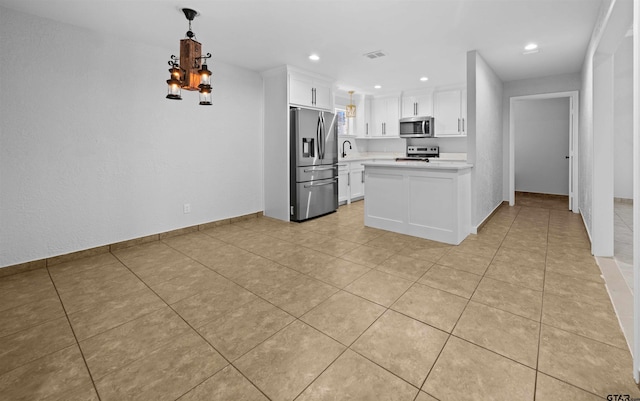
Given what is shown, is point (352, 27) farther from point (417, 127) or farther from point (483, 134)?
point (417, 127)

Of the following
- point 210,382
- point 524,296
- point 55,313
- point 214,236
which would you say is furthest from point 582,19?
point 55,313

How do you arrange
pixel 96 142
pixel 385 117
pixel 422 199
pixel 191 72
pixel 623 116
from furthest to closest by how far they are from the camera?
pixel 385 117
pixel 623 116
pixel 422 199
pixel 96 142
pixel 191 72

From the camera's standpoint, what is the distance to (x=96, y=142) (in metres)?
3.43

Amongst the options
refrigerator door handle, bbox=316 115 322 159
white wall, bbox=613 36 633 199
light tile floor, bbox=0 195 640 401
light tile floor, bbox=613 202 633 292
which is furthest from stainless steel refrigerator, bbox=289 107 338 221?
white wall, bbox=613 36 633 199

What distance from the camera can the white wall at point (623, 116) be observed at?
4.68m

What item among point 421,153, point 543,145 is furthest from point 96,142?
point 543,145

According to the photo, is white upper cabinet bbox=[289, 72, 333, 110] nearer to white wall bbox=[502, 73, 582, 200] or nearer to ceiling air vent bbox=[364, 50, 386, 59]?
ceiling air vent bbox=[364, 50, 386, 59]

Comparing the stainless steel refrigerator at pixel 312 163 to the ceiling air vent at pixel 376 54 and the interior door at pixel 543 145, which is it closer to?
the ceiling air vent at pixel 376 54

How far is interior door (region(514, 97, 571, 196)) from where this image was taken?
21.9 feet

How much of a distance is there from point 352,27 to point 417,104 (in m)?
4.03

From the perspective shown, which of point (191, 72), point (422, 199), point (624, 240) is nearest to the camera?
point (191, 72)

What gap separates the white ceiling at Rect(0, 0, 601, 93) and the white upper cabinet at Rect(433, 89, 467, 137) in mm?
1501

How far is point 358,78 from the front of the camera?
5641 mm

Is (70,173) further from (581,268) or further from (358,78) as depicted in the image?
(581,268)
